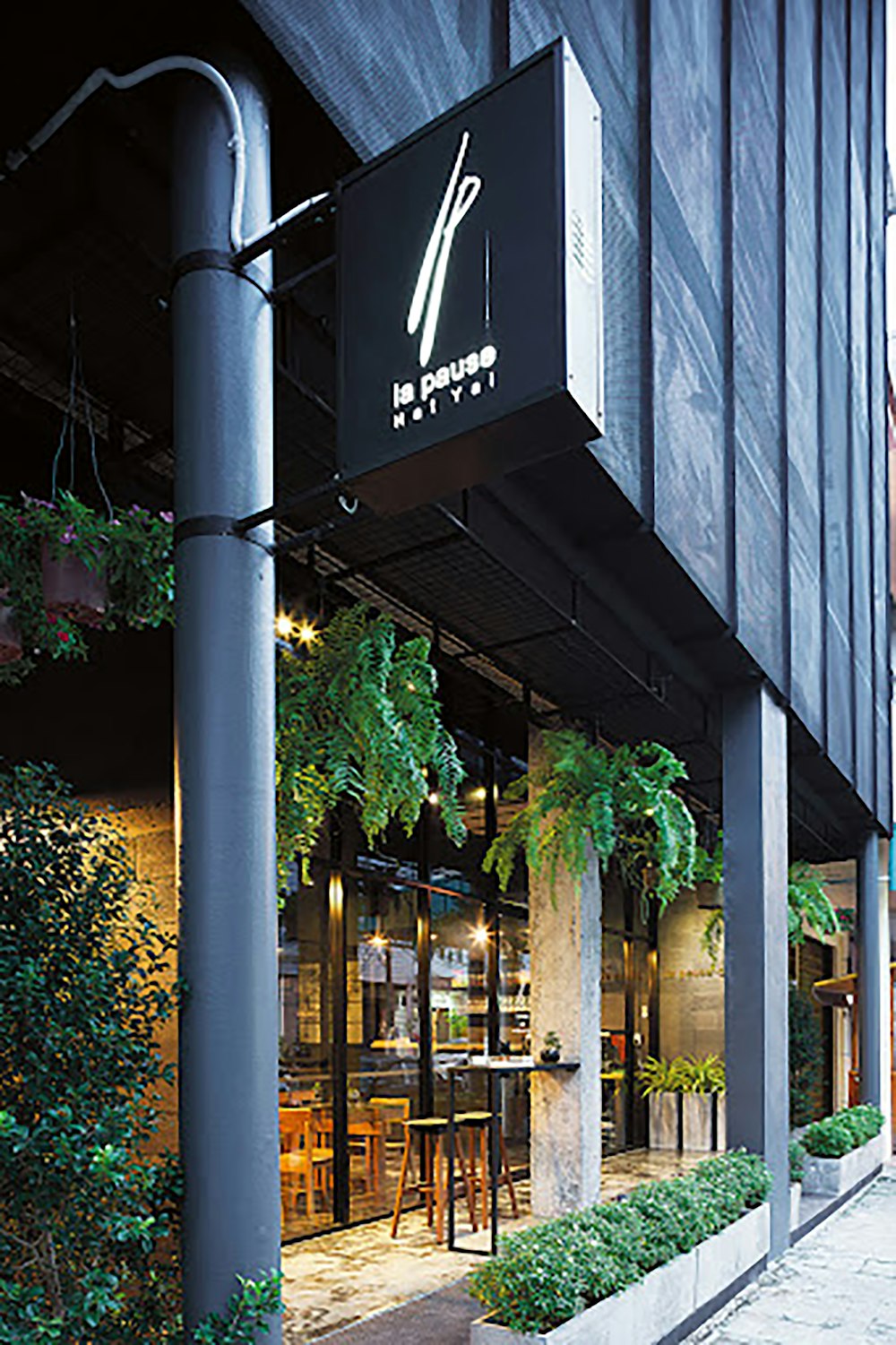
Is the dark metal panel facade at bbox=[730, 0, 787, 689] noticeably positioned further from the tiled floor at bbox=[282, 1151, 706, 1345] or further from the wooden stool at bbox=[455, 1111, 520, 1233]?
the tiled floor at bbox=[282, 1151, 706, 1345]

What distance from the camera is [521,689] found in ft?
35.9

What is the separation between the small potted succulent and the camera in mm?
10102

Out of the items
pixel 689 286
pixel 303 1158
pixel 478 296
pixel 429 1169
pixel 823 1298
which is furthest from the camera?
pixel 429 1169

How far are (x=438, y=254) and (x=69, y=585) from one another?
4.28ft

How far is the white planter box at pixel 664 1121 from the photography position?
51.3 feet

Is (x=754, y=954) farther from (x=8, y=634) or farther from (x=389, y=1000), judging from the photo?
(x=8, y=634)

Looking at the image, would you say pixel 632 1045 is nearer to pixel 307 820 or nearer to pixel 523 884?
pixel 523 884

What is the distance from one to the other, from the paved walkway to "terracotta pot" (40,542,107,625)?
223 inches

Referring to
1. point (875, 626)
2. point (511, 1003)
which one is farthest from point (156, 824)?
point (875, 626)

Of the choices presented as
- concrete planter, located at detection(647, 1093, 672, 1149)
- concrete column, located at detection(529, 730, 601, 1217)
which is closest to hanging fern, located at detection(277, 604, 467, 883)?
concrete column, located at detection(529, 730, 601, 1217)

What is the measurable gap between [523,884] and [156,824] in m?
7.76

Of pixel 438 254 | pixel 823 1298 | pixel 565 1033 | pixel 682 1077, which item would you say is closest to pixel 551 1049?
pixel 565 1033

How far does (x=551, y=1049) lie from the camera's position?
10.2 metres

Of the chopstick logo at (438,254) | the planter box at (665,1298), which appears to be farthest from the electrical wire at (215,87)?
the planter box at (665,1298)
